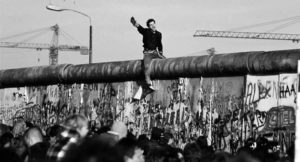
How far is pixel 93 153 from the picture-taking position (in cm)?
467

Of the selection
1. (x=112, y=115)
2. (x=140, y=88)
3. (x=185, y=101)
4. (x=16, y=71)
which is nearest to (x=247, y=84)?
(x=185, y=101)

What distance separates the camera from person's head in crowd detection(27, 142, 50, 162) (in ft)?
31.7

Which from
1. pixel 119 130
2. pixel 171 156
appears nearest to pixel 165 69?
pixel 119 130

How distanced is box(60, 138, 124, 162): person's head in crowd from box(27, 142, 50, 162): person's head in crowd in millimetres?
4901

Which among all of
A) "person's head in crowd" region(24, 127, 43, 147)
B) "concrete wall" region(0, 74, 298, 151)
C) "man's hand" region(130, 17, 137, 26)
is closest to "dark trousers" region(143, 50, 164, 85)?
"concrete wall" region(0, 74, 298, 151)

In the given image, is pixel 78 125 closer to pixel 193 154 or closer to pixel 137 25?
pixel 193 154

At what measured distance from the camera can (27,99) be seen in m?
26.0

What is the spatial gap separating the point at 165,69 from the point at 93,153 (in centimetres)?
1505

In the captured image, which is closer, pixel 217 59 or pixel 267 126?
pixel 267 126

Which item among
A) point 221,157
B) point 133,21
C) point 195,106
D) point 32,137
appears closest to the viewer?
point 221,157

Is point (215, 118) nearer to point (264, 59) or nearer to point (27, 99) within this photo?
point (264, 59)

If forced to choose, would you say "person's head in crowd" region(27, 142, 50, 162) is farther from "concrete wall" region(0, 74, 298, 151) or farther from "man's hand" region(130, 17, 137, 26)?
"man's hand" region(130, 17, 137, 26)

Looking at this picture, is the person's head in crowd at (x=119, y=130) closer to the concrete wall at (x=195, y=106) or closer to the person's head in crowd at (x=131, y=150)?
the person's head in crowd at (x=131, y=150)

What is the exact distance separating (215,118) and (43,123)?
28.7 feet
